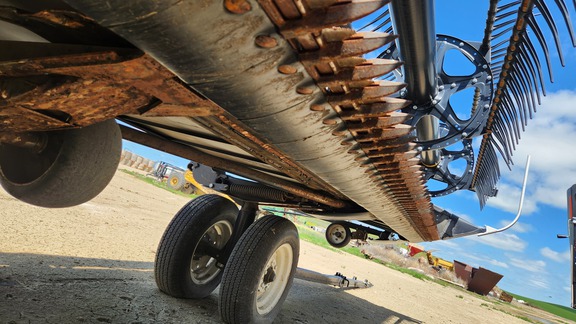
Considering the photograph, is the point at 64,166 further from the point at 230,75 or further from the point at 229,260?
the point at 229,260

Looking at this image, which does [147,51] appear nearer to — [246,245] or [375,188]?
[375,188]

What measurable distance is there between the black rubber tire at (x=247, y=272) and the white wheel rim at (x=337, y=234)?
259 centimetres

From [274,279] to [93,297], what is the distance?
1423 mm

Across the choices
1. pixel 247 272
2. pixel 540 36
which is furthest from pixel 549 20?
pixel 247 272

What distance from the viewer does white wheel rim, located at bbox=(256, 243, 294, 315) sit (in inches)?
127

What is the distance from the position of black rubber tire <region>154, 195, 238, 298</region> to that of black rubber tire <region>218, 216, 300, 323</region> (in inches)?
20.1

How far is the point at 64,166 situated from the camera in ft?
5.02

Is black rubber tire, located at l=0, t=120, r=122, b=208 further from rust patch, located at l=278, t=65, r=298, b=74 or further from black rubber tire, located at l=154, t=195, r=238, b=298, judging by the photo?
black rubber tire, located at l=154, t=195, r=238, b=298

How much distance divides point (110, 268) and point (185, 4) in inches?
140

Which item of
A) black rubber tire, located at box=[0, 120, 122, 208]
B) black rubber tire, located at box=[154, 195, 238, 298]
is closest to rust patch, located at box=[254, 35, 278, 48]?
black rubber tire, located at box=[0, 120, 122, 208]

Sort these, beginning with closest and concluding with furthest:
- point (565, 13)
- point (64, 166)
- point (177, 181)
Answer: point (64, 166) → point (565, 13) → point (177, 181)

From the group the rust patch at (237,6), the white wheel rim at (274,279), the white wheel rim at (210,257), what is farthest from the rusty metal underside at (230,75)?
the white wheel rim at (210,257)

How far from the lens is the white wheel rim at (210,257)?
3.50 metres

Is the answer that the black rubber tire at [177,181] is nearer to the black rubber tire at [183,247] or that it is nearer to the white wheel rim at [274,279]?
the black rubber tire at [183,247]
